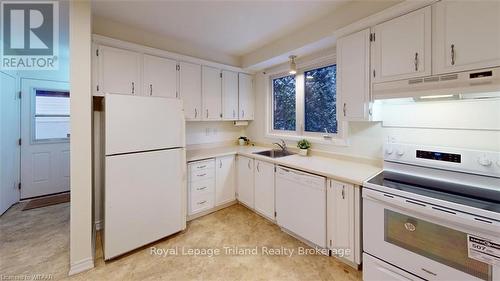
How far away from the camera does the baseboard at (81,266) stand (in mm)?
1827

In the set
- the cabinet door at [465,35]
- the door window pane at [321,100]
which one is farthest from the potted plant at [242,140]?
the cabinet door at [465,35]

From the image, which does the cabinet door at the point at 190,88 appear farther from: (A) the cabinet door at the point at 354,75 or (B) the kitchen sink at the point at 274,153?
(A) the cabinet door at the point at 354,75

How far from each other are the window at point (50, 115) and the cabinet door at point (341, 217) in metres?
4.49

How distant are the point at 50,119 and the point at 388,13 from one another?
16.5ft

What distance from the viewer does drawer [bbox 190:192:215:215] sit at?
2.80 metres

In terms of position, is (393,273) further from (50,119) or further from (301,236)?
(50,119)

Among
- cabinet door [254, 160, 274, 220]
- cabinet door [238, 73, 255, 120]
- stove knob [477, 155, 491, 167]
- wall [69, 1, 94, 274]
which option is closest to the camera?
stove knob [477, 155, 491, 167]

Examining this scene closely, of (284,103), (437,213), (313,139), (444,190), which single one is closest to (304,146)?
(313,139)

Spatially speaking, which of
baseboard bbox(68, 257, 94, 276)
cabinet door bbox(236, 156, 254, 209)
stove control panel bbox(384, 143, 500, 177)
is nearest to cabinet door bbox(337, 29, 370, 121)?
stove control panel bbox(384, 143, 500, 177)

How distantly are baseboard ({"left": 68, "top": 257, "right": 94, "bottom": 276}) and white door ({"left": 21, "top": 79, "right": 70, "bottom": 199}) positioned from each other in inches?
102

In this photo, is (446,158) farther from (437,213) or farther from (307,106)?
(307,106)

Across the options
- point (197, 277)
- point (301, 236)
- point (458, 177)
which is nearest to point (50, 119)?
point (197, 277)

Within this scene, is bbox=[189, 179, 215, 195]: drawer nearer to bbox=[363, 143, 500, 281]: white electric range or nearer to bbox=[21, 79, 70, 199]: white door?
bbox=[363, 143, 500, 281]: white electric range

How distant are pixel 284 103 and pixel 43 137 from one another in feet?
13.5
